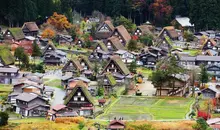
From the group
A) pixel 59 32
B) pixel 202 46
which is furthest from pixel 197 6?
pixel 59 32

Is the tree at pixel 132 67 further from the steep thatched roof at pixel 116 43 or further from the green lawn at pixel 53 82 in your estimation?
the steep thatched roof at pixel 116 43

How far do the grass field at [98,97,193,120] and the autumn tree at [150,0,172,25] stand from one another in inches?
1177

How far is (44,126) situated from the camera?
38438mm

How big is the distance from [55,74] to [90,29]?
699 inches

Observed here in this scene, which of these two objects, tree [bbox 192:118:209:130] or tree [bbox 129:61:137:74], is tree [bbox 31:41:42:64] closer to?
tree [bbox 129:61:137:74]

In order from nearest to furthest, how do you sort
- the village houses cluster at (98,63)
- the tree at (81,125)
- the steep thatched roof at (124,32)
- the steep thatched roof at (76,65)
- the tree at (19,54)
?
1. the tree at (81,125)
2. the village houses cluster at (98,63)
3. the steep thatched roof at (76,65)
4. the tree at (19,54)
5. the steep thatched roof at (124,32)

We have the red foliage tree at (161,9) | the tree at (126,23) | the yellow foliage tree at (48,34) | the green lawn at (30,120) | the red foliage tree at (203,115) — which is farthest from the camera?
the red foliage tree at (161,9)

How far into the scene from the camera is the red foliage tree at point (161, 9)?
245 feet

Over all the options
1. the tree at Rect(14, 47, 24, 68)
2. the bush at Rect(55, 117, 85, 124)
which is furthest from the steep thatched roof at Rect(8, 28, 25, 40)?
the bush at Rect(55, 117, 85, 124)

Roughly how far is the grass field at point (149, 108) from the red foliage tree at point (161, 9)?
1177 inches

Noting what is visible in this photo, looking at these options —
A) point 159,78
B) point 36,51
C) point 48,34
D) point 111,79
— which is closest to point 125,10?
point 48,34

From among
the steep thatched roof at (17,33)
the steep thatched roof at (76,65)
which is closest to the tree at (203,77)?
the steep thatched roof at (76,65)

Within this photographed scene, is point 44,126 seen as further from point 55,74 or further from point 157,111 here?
point 55,74

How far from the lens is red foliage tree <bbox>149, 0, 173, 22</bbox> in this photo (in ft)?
245
